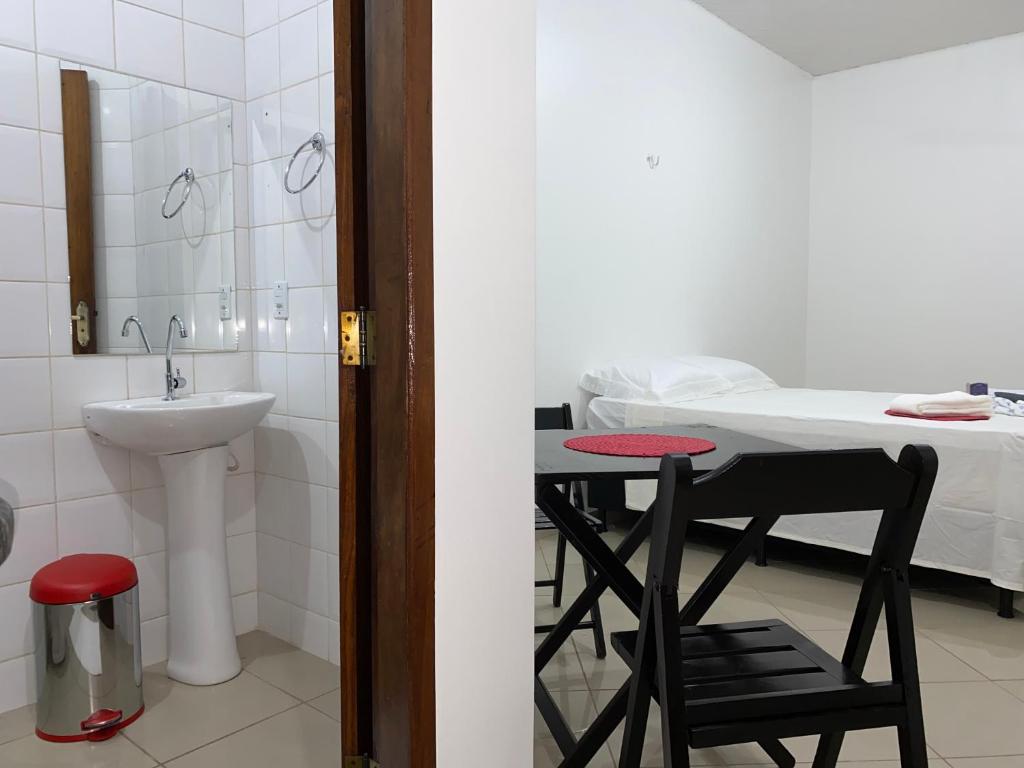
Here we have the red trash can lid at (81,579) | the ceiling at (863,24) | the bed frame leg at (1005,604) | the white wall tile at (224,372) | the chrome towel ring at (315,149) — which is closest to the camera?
the red trash can lid at (81,579)

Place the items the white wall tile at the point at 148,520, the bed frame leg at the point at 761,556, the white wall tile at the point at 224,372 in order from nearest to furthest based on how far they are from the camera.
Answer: the white wall tile at the point at 148,520
the white wall tile at the point at 224,372
the bed frame leg at the point at 761,556

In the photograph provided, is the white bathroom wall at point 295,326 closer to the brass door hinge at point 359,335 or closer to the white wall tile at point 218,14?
the white wall tile at point 218,14

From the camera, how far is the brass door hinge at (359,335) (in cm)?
117

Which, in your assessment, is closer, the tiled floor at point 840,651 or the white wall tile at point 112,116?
the tiled floor at point 840,651

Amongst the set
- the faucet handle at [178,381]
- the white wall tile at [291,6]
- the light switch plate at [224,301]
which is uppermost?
the white wall tile at [291,6]

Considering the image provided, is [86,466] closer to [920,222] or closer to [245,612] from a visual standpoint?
[245,612]

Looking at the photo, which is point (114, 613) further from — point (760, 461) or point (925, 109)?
point (925, 109)

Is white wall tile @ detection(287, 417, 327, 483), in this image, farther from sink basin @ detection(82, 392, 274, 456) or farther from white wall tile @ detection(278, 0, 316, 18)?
white wall tile @ detection(278, 0, 316, 18)

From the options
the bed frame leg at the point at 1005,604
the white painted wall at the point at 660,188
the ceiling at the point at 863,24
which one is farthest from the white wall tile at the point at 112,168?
the ceiling at the point at 863,24

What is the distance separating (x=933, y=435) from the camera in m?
2.88

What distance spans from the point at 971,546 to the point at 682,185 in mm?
2697

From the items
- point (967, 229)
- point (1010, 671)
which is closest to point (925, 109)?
point (967, 229)

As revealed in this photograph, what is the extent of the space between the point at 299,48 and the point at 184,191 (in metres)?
0.60

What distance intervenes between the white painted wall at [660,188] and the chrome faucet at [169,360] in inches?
70.9
